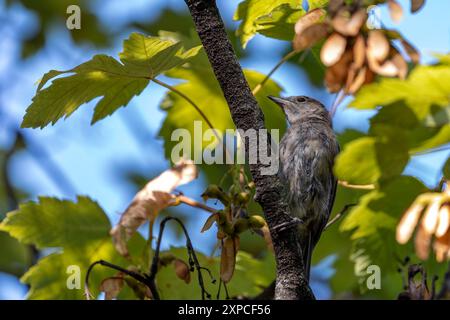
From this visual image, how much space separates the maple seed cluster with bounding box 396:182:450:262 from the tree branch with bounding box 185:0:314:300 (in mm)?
809

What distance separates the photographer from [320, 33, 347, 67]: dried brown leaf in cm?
250

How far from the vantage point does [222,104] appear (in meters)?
5.29

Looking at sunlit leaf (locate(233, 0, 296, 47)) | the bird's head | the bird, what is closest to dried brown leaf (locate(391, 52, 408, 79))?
sunlit leaf (locate(233, 0, 296, 47))

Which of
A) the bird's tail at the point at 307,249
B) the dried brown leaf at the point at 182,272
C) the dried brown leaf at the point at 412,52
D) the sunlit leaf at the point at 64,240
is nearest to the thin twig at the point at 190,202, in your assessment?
the dried brown leaf at the point at 182,272

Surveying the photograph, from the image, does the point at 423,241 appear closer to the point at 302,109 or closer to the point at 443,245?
the point at 443,245

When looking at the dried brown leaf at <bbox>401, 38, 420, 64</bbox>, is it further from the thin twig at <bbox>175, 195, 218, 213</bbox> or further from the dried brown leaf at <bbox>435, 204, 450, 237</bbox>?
the thin twig at <bbox>175, 195, 218, 213</bbox>

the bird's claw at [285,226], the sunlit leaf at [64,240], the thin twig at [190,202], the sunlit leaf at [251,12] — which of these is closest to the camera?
the bird's claw at [285,226]

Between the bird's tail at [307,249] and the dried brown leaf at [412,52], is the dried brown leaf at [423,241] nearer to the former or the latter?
the dried brown leaf at [412,52]

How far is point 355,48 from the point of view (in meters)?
2.53

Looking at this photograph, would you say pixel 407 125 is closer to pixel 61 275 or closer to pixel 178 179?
pixel 178 179

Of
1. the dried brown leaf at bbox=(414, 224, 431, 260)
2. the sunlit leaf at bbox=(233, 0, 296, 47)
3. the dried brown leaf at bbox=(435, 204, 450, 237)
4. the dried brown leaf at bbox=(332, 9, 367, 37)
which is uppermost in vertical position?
the sunlit leaf at bbox=(233, 0, 296, 47)

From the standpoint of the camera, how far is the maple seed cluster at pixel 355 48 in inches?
97.2

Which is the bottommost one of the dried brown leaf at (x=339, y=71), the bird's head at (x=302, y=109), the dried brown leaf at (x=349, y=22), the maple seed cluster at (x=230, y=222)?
the maple seed cluster at (x=230, y=222)

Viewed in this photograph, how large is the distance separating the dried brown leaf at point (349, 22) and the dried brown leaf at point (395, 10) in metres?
0.10
